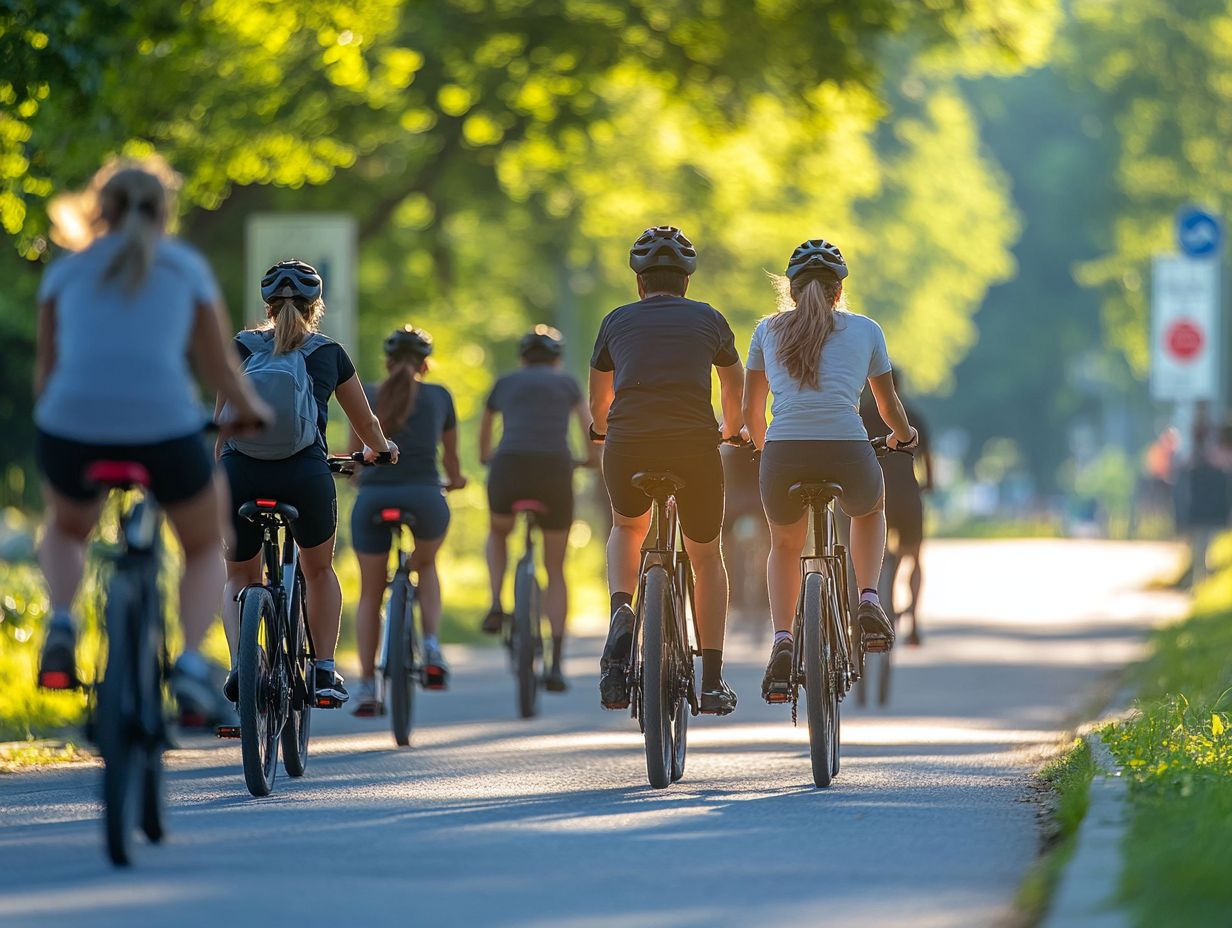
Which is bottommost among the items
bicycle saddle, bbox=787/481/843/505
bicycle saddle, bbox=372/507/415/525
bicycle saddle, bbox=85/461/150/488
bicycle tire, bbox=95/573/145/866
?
bicycle tire, bbox=95/573/145/866

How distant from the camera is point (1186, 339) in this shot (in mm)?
25641

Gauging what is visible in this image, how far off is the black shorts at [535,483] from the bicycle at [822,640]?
3830 mm

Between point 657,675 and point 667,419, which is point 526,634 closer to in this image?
point 667,419

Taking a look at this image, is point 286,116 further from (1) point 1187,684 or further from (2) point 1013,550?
(2) point 1013,550

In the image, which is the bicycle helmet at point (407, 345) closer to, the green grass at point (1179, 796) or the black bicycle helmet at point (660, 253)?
the black bicycle helmet at point (660, 253)

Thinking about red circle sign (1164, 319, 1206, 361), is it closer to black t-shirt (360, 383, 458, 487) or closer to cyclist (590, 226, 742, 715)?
black t-shirt (360, 383, 458, 487)

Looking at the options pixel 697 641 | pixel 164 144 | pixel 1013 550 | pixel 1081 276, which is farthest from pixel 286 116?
pixel 1081 276

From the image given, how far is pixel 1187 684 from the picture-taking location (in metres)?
13.6

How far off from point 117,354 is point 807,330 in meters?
3.45

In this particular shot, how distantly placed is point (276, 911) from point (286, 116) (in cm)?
1486

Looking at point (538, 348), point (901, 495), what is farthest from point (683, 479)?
point (901, 495)

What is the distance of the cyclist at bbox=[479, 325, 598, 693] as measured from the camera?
13750 millimetres

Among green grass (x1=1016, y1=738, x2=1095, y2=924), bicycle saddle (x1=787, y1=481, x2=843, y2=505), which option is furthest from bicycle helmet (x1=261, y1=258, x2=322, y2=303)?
green grass (x1=1016, y1=738, x2=1095, y2=924)

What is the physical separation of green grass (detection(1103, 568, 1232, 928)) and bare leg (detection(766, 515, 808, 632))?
4.50 ft
